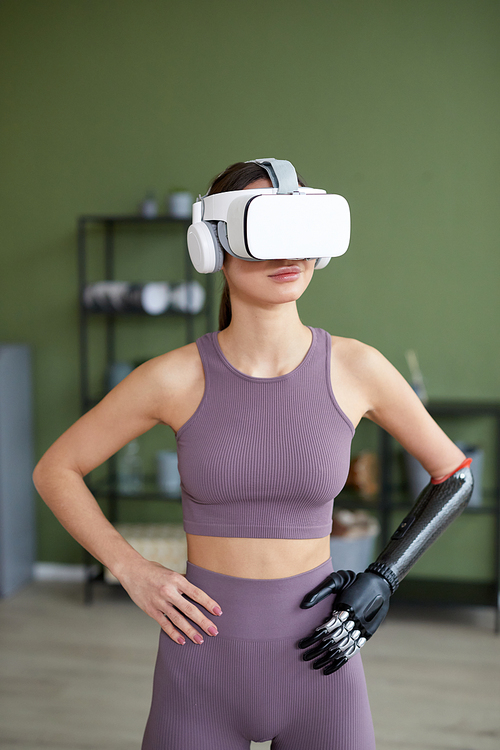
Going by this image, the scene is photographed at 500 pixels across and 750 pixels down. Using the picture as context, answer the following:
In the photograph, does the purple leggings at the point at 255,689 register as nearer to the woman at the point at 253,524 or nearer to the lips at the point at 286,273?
the woman at the point at 253,524

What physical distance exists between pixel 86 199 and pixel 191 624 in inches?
113

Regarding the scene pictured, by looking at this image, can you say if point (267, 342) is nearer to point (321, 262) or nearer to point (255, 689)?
point (321, 262)

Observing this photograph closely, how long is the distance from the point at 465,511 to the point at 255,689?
2368 mm

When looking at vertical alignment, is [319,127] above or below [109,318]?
above

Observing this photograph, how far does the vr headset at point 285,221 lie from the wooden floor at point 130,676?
182 centimetres

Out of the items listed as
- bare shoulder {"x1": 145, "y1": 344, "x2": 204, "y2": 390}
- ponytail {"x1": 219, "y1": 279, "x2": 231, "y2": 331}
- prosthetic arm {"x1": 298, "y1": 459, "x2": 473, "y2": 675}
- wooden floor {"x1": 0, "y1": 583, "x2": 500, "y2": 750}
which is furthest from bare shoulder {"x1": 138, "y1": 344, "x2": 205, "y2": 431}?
wooden floor {"x1": 0, "y1": 583, "x2": 500, "y2": 750}

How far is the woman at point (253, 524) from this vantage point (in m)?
1.00

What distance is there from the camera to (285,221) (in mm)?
907

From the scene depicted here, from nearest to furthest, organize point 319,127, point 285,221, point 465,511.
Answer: point 285,221 < point 465,511 < point 319,127

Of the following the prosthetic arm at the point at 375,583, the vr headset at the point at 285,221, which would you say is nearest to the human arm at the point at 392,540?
the prosthetic arm at the point at 375,583

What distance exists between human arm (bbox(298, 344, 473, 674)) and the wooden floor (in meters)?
1.31

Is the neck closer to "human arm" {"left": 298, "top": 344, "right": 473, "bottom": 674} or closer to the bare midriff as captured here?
"human arm" {"left": 298, "top": 344, "right": 473, "bottom": 674}

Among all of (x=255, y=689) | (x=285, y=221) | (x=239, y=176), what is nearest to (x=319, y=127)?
(x=239, y=176)

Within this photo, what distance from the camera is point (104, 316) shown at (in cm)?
352
